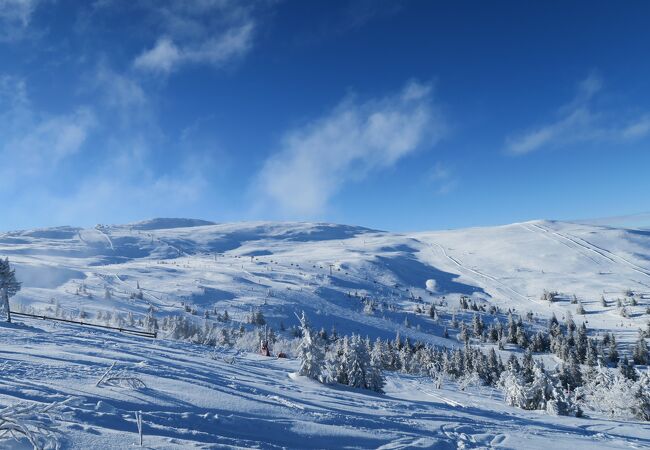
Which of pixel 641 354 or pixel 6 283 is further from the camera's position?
pixel 641 354

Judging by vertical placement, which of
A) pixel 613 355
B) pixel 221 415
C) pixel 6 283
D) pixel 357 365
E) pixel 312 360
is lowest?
pixel 613 355

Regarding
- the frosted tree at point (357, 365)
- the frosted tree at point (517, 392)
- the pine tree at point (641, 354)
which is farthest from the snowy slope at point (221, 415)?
the pine tree at point (641, 354)

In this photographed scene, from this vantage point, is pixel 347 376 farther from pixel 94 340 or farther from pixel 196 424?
pixel 196 424

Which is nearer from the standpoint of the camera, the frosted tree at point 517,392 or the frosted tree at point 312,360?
the frosted tree at point 312,360

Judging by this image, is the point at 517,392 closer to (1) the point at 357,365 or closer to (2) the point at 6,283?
(1) the point at 357,365

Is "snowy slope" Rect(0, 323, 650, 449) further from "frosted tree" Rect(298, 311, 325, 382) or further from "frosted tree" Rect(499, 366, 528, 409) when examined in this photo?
"frosted tree" Rect(499, 366, 528, 409)

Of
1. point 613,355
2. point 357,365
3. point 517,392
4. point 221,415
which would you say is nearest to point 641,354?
point 613,355

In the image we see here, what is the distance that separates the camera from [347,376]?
32125 mm

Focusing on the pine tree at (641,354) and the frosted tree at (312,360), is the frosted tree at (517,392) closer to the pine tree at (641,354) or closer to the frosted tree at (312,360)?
the frosted tree at (312,360)

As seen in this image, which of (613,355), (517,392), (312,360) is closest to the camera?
(312,360)

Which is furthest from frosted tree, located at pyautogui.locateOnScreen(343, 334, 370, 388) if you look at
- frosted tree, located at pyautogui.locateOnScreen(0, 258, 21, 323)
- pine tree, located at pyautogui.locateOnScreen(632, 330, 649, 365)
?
pine tree, located at pyautogui.locateOnScreen(632, 330, 649, 365)

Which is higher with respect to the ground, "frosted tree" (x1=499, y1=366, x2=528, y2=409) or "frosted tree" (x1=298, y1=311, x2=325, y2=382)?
"frosted tree" (x1=298, y1=311, x2=325, y2=382)

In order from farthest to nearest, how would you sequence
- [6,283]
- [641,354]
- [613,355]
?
1. [613,355]
2. [641,354]
3. [6,283]

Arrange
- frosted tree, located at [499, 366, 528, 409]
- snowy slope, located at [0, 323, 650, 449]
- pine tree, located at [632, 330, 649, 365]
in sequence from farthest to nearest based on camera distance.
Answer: pine tree, located at [632, 330, 649, 365] → frosted tree, located at [499, 366, 528, 409] → snowy slope, located at [0, 323, 650, 449]
